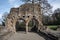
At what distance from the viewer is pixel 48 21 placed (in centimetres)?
6153

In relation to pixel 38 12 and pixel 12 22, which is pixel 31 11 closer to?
pixel 38 12

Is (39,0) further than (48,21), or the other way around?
(48,21)

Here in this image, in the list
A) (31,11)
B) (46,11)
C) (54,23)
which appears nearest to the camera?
(31,11)

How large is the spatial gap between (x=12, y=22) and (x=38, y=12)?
6.18m

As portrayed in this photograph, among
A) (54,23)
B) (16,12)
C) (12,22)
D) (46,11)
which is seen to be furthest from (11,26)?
(54,23)

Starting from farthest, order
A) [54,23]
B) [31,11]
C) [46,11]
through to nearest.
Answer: [54,23] < [46,11] < [31,11]

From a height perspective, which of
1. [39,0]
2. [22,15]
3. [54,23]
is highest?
[39,0]

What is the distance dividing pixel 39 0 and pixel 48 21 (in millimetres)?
15706

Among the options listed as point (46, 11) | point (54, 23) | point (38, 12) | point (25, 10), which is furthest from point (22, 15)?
point (54, 23)

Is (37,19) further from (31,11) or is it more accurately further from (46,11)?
(46,11)

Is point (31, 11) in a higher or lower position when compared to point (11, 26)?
higher

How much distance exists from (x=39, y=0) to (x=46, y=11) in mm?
3900

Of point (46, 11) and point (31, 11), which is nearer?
point (31, 11)

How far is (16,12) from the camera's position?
35469mm
